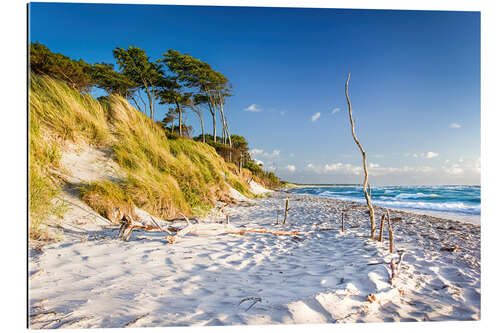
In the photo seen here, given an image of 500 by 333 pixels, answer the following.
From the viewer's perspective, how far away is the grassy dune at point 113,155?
3.26m

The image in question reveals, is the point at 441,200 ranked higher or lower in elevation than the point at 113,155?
lower

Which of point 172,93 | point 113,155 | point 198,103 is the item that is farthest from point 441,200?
point 172,93

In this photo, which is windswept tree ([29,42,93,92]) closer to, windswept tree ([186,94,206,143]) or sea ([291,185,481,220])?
sea ([291,185,481,220])

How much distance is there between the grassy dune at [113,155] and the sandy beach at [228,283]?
1.58 ft

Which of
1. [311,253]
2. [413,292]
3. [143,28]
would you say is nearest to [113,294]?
[311,253]

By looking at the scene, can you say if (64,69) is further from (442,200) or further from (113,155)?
(442,200)

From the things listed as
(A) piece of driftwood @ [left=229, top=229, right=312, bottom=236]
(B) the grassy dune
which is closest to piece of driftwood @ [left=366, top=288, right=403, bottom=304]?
(A) piece of driftwood @ [left=229, top=229, right=312, bottom=236]

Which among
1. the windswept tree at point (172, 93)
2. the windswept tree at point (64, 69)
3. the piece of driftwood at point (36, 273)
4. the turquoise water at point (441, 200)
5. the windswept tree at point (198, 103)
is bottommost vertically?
the turquoise water at point (441, 200)

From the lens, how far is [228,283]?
6.96 ft

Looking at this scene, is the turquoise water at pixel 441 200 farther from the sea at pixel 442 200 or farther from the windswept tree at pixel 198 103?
the windswept tree at pixel 198 103

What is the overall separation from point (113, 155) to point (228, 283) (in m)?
3.72

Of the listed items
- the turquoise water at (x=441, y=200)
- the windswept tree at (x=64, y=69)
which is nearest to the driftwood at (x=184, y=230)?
the windswept tree at (x=64, y=69)

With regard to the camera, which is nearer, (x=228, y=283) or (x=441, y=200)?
(x=228, y=283)
